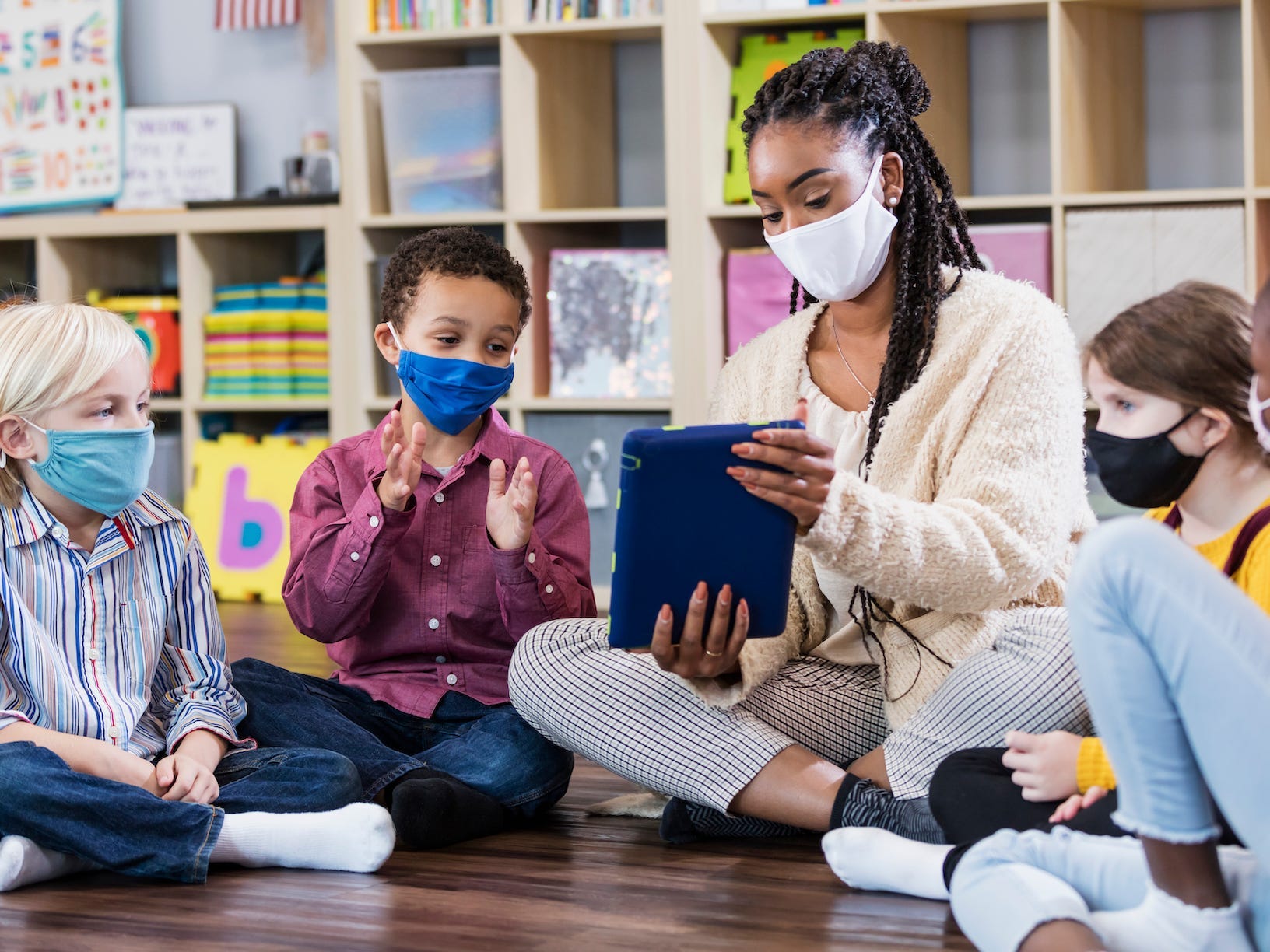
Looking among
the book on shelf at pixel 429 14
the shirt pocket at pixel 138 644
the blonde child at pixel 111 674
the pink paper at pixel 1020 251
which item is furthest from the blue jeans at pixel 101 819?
the book on shelf at pixel 429 14

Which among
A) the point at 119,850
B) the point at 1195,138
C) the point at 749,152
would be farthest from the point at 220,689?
the point at 1195,138

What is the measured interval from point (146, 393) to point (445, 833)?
549 mm

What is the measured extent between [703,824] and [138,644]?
603 mm

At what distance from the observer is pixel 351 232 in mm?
3373

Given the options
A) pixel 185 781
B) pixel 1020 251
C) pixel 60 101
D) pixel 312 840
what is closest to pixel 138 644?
pixel 185 781

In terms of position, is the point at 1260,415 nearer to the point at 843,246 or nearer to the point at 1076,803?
the point at 1076,803

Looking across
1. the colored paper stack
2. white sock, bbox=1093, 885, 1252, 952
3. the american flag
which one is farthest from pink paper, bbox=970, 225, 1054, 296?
white sock, bbox=1093, 885, 1252, 952

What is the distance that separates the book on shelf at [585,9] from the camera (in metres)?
3.17

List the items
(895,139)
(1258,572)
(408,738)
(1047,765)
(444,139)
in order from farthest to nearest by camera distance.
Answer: (444,139)
(408,738)
(895,139)
(1047,765)
(1258,572)

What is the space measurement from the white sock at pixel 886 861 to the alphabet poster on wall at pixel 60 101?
10.4 ft

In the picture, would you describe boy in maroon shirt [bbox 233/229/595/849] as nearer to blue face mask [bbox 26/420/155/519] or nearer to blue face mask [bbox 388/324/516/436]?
blue face mask [bbox 388/324/516/436]

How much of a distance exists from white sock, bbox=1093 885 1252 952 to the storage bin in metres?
2.51

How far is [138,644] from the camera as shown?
62.0 inches

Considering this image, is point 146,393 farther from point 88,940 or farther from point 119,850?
point 88,940
